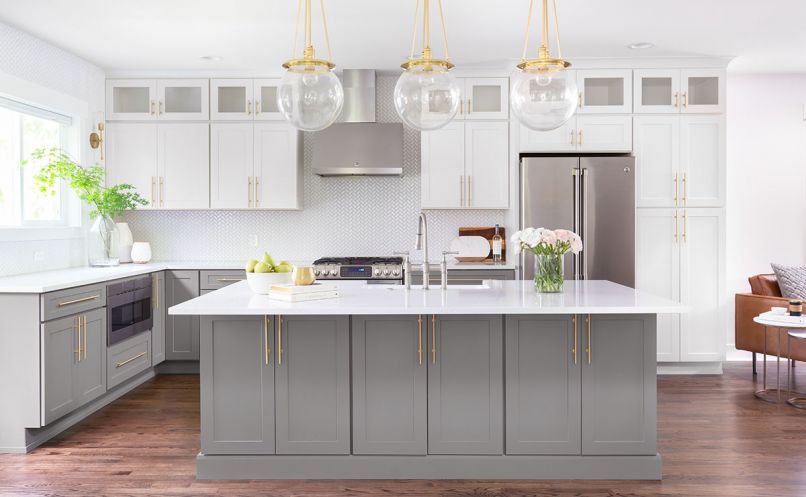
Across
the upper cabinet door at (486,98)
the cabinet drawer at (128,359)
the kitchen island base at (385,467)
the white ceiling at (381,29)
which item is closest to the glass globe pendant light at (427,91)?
the white ceiling at (381,29)

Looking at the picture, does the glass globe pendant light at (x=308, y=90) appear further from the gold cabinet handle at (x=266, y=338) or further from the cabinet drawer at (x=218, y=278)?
the cabinet drawer at (x=218, y=278)

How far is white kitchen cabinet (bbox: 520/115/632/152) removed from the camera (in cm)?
526

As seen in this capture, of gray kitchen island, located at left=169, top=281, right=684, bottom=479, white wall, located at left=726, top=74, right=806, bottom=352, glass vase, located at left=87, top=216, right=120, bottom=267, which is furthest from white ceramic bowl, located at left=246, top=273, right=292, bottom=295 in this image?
white wall, located at left=726, top=74, right=806, bottom=352

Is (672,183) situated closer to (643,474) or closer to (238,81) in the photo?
(643,474)

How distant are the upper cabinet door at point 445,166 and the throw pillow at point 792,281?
2.63 meters

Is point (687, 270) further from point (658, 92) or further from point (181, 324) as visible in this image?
point (181, 324)

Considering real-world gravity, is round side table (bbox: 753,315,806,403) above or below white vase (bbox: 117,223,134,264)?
below

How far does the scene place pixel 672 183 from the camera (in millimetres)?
5270

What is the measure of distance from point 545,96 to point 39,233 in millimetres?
3858

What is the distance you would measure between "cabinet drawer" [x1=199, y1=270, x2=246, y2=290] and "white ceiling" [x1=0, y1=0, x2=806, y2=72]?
68.2 inches

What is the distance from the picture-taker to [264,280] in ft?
10.5

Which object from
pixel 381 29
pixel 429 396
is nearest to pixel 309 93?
pixel 429 396

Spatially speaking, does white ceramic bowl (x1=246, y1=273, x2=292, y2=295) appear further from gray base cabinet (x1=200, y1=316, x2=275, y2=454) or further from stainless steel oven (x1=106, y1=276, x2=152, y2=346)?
stainless steel oven (x1=106, y1=276, x2=152, y2=346)

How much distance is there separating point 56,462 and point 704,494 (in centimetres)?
328
